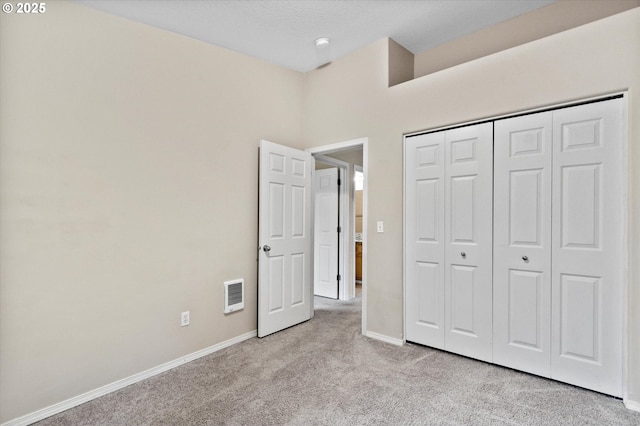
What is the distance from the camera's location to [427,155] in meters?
2.94

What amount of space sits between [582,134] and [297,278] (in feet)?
9.16

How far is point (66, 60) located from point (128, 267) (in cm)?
146

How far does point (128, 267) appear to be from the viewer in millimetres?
2422

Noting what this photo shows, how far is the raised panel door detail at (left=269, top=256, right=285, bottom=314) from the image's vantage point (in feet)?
11.0

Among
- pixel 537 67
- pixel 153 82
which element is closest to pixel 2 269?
pixel 153 82

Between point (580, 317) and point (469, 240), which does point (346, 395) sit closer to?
point (469, 240)

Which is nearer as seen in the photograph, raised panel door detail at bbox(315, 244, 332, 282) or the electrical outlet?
the electrical outlet

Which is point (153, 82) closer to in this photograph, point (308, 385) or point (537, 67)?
point (308, 385)

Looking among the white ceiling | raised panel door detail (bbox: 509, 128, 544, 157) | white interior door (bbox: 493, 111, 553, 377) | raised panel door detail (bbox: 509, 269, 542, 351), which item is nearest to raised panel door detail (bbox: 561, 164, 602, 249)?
white interior door (bbox: 493, 111, 553, 377)

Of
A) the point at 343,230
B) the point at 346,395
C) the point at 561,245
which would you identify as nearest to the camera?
the point at 346,395

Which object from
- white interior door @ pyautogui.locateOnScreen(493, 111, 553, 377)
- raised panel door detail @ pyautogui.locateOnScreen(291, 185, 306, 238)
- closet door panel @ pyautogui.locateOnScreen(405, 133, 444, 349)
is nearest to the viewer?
white interior door @ pyautogui.locateOnScreen(493, 111, 553, 377)

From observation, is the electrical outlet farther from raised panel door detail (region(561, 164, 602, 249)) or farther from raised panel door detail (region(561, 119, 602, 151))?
raised panel door detail (region(561, 119, 602, 151))

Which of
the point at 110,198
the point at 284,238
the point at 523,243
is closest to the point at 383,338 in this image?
the point at 284,238

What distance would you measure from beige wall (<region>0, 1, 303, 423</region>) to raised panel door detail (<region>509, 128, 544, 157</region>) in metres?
2.35
